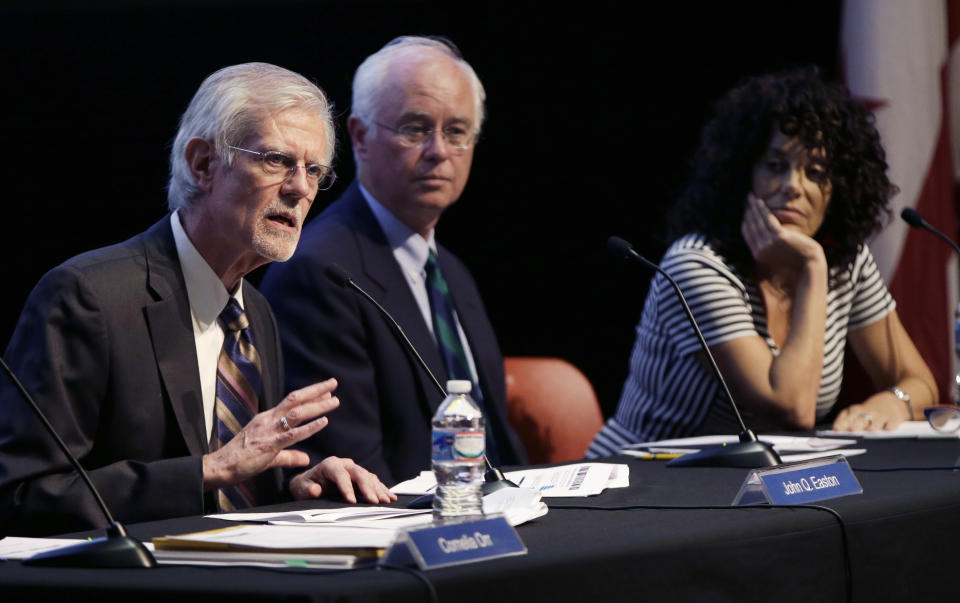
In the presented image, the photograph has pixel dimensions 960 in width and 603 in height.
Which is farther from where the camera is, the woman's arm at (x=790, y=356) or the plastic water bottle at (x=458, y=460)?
the woman's arm at (x=790, y=356)

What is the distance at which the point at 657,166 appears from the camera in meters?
4.39

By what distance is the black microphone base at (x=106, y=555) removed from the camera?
1.13 metres

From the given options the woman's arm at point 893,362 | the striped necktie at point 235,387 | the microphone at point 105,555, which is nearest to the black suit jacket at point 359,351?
the striped necktie at point 235,387

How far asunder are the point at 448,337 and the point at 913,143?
2.02 m

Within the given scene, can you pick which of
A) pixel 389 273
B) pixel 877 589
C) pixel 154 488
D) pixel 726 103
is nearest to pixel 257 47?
pixel 389 273

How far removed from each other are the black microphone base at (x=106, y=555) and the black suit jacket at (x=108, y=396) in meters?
0.47

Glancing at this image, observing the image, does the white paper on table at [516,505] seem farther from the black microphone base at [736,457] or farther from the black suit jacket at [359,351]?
the black suit jacket at [359,351]

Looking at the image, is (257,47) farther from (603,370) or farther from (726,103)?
(603,370)

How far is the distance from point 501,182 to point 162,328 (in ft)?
8.28

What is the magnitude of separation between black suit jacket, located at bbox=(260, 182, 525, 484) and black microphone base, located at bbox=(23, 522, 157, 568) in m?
1.17

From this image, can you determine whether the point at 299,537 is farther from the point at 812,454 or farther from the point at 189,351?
the point at 812,454

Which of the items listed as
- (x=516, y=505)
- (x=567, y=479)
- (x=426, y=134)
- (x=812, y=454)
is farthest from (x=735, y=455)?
(x=426, y=134)

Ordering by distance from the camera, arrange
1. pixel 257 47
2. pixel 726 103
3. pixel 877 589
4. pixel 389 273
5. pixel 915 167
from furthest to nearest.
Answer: pixel 915 167
pixel 257 47
pixel 726 103
pixel 389 273
pixel 877 589

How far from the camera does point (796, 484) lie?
151cm
